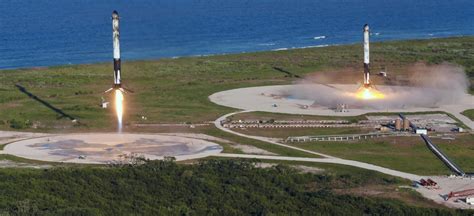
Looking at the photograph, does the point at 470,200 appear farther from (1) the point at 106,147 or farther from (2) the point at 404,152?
(1) the point at 106,147

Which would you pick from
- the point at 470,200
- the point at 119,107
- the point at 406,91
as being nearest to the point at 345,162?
the point at 470,200

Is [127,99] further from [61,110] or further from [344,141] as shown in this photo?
[344,141]

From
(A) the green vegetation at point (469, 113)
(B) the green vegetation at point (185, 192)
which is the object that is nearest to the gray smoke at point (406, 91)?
(A) the green vegetation at point (469, 113)

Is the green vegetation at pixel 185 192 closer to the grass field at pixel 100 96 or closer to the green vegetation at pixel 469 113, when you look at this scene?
the grass field at pixel 100 96

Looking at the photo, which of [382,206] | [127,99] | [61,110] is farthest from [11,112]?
[382,206]

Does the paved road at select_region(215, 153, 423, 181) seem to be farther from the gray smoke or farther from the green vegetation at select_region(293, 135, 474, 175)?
the gray smoke

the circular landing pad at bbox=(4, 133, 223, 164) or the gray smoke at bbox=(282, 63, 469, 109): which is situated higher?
the gray smoke at bbox=(282, 63, 469, 109)

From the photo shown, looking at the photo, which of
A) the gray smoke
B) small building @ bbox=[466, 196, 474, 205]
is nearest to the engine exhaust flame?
the gray smoke
